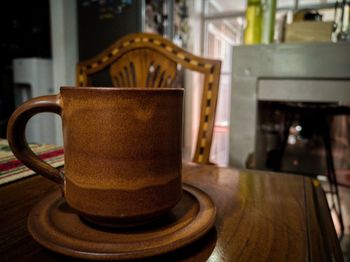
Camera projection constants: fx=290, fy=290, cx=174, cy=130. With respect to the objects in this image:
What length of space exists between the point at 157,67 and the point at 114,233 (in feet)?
2.08

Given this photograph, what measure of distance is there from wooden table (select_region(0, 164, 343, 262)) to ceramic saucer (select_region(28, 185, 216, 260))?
1 centimetres

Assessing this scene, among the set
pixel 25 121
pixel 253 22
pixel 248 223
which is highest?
pixel 253 22

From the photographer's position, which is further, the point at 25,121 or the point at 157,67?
the point at 157,67

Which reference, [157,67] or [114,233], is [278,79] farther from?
[114,233]

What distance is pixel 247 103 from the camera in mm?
1562

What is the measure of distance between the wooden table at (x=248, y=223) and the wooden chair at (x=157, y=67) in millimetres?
277

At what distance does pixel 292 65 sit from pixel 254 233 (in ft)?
4.47

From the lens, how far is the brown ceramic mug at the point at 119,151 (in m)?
0.24

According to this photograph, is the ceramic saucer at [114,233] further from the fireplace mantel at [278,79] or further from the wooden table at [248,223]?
the fireplace mantel at [278,79]

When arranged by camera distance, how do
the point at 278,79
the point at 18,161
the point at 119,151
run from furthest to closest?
the point at 278,79 < the point at 18,161 < the point at 119,151

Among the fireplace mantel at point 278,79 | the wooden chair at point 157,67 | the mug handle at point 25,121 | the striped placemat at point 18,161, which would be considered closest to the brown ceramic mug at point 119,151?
the mug handle at point 25,121

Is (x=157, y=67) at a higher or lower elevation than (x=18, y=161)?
higher

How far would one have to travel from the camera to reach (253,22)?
60.2 inches

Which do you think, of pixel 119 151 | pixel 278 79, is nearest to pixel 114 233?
pixel 119 151
